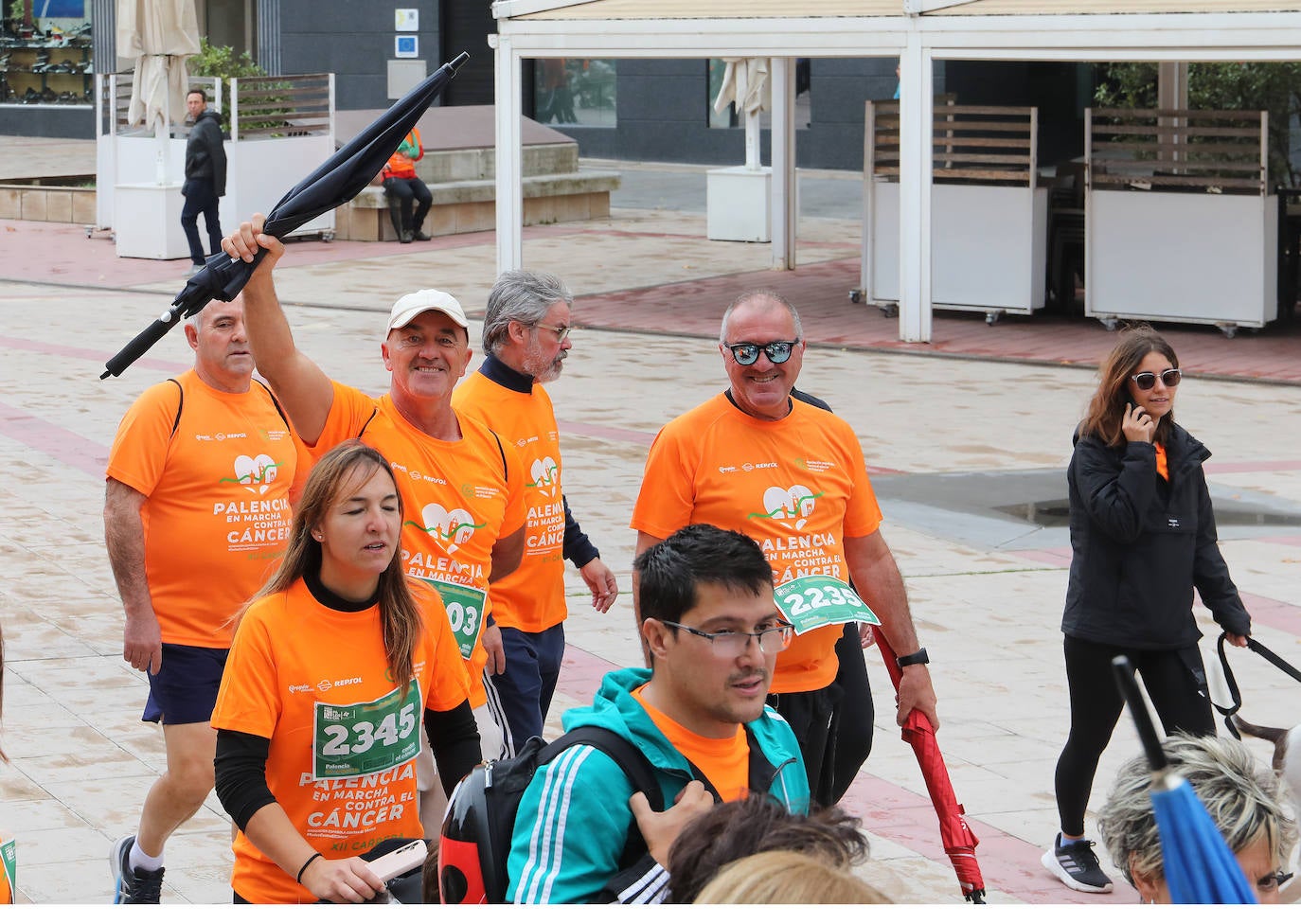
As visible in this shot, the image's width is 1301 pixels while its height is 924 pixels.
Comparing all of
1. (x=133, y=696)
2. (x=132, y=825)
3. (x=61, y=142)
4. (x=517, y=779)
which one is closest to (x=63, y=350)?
(x=133, y=696)

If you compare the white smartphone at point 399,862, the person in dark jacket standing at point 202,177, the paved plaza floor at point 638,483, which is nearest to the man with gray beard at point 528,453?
the paved plaza floor at point 638,483

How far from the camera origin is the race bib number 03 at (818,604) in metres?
4.61

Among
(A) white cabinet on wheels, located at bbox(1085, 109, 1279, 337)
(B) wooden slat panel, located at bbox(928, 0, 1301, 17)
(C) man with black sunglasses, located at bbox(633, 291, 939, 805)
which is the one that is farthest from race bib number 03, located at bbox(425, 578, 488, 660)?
(A) white cabinet on wheels, located at bbox(1085, 109, 1279, 337)

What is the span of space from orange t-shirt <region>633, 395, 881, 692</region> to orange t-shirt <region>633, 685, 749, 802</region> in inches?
62.9

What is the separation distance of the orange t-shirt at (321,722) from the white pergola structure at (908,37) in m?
12.2

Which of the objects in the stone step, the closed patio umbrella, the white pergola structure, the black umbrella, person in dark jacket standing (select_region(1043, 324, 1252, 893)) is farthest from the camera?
the stone step

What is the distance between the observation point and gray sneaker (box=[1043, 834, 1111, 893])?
5.64m

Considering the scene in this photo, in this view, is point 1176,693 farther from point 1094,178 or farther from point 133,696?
point 1094,178

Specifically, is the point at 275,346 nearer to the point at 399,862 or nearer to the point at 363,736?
the point at 363,736

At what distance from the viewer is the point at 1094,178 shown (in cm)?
1766

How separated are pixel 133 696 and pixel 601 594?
2404 millimetres

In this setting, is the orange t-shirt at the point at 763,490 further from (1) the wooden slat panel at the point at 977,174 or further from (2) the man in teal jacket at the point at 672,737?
(1) the wooden slat panel at the point at 977,174

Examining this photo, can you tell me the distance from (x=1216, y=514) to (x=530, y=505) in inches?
258

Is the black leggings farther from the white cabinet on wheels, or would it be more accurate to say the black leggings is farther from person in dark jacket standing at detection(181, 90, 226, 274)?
person in dark jacket standing at detection(181, 90, 226, 274)
